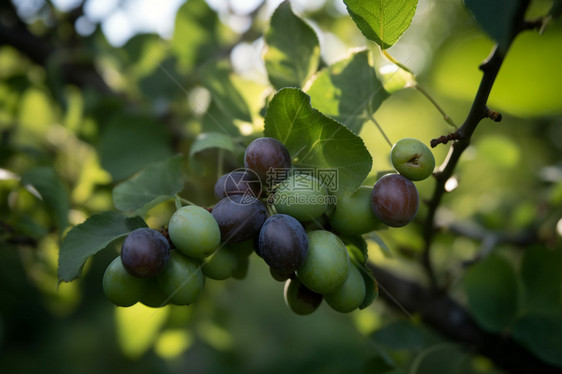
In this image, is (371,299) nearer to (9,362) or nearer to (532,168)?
(532,168)

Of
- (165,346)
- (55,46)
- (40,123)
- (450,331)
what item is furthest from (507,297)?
(55,46)

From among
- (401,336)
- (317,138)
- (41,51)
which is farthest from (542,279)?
(41,51)

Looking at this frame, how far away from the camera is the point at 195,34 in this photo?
1.10 meters

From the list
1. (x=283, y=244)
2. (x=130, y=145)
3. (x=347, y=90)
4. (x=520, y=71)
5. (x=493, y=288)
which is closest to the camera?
(x=283, y=244)

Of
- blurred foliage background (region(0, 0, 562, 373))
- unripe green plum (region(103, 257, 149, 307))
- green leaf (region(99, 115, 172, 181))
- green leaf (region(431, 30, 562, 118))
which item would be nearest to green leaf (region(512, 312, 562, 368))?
blurred foliage background (region(0, 0, 562, 373))

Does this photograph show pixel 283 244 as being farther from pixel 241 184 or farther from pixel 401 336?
pixel 401 336

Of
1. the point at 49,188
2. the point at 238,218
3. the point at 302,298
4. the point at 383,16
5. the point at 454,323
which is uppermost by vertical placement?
the point at 383,16

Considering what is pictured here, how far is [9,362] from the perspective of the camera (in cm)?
246

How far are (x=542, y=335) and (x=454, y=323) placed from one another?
0.53 feet

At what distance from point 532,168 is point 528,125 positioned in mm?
291

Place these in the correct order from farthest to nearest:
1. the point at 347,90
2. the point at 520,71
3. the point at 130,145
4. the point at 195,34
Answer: the point at 195,34, the point at 130,145, the point at 520,71, the point at 347,90

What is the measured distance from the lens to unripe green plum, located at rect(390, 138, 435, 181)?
48cm

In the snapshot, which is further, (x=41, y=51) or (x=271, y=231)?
(x=41, y=51)

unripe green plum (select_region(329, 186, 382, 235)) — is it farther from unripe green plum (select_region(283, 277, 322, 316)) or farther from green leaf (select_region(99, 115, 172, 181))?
green leaf (select_region(99, 115, 172, 181))
